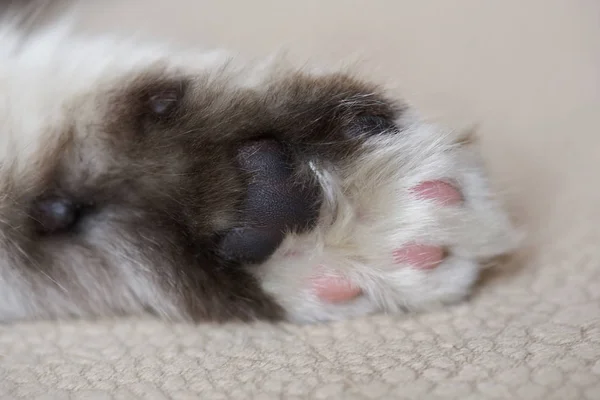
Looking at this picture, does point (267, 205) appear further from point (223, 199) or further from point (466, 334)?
point (466, 334)

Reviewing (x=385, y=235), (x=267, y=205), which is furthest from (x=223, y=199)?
(x=385, y=235)

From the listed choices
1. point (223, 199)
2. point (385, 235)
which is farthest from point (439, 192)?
point (223, 199)

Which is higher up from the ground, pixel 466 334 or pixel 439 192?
pixel 439 192

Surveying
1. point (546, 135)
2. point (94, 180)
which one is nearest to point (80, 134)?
point (94, 180)

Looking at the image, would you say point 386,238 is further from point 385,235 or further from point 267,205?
point 267,205

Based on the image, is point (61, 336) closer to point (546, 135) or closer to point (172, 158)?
point (172, 158)
